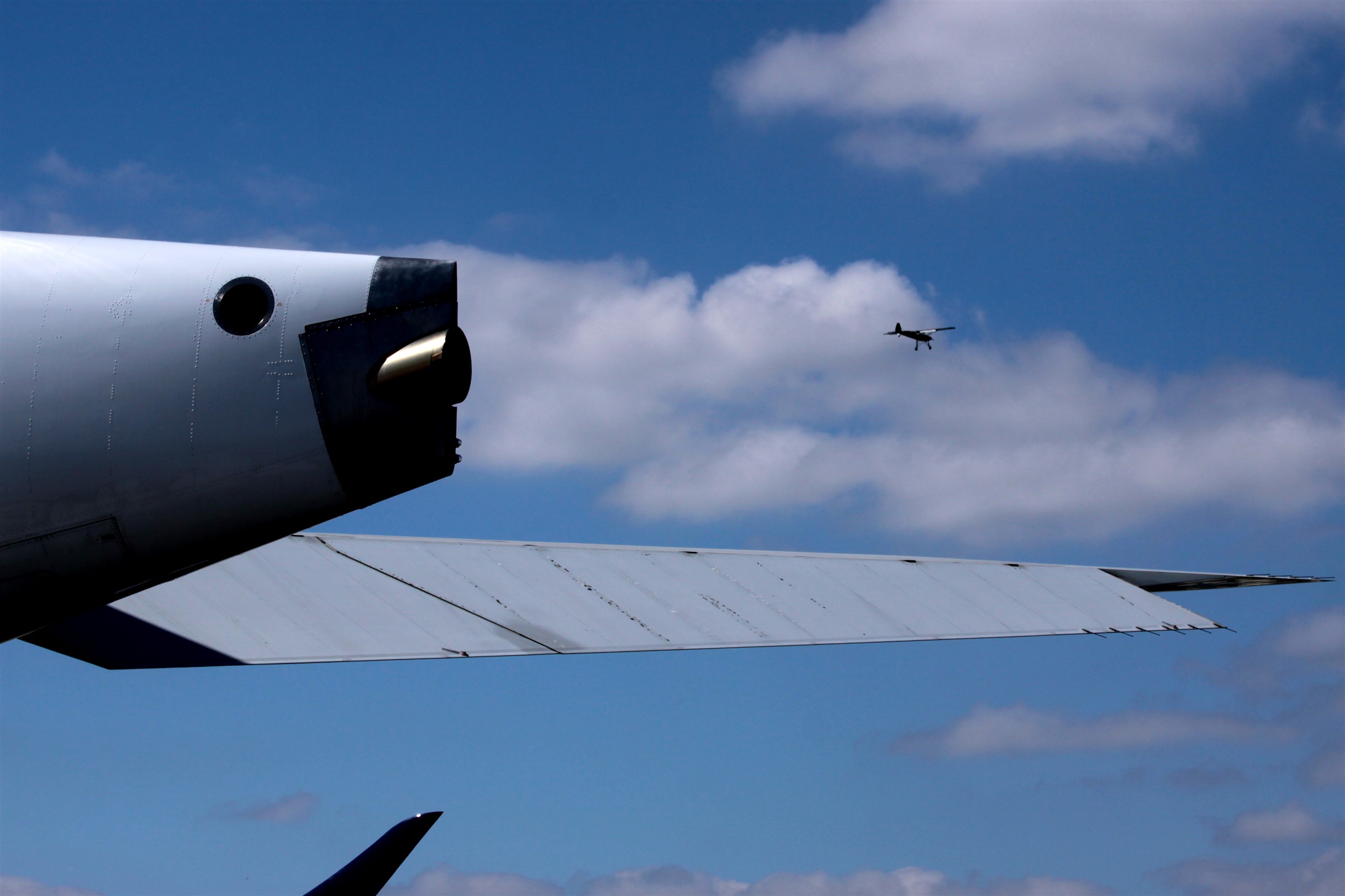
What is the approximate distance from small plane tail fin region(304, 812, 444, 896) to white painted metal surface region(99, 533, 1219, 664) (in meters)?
2.08

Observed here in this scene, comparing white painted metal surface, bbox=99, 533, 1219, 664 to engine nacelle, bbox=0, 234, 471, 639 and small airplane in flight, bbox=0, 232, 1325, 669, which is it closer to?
small airplane in flight, bbox=0, 232, 1325, 669

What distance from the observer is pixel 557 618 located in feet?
50.6

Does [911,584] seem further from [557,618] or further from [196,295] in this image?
[196,295]

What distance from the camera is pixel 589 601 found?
627 inches

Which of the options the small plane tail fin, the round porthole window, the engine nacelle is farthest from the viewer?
the small plane tail fin

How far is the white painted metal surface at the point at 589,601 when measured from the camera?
14195 mm

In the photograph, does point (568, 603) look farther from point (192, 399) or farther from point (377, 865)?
point (192, 399)

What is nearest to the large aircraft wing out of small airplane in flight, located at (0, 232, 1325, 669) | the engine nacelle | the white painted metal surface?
the white painted metal surface

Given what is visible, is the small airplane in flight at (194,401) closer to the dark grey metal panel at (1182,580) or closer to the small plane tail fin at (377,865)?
the small plane tail fin at (377,865)

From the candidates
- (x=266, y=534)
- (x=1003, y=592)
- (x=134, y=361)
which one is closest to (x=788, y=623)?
(x=1003, y=592)

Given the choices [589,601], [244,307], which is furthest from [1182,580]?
[244,307]

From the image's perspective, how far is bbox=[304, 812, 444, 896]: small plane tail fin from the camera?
13742 millimetres

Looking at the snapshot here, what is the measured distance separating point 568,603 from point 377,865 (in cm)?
391

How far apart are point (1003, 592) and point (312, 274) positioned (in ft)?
38.7
